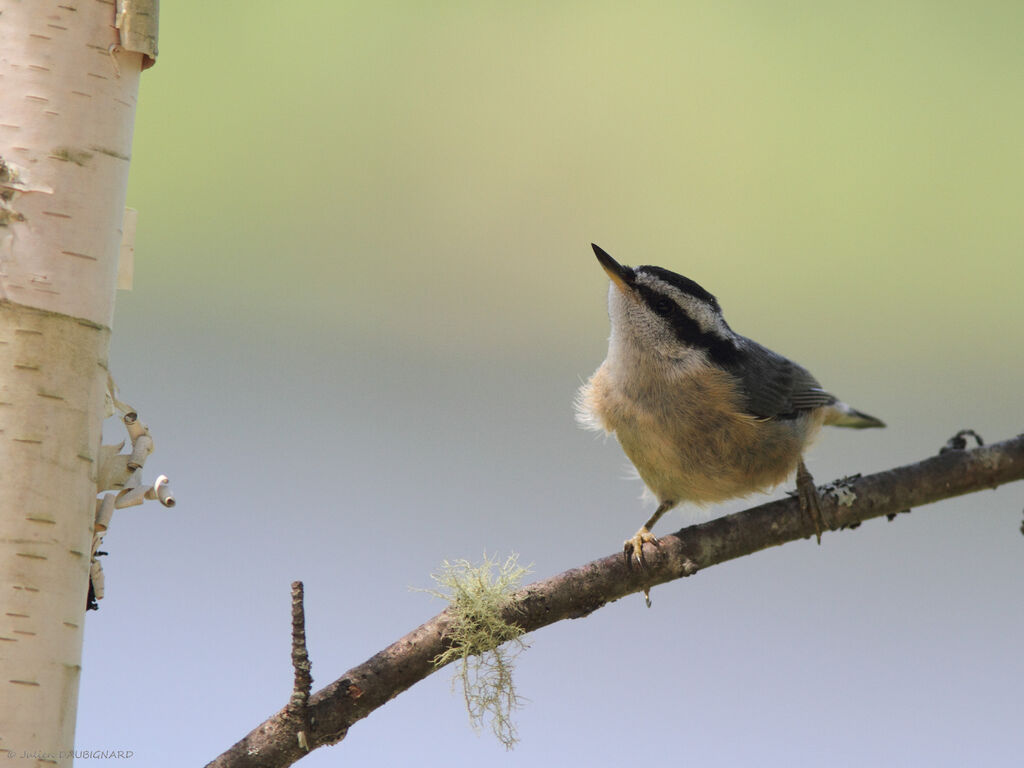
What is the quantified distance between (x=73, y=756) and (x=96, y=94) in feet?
2.60

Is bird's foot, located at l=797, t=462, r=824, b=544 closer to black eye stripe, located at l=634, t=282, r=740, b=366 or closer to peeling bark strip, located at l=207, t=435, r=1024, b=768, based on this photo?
peeling bark strip, located at l=207, t=435, r=1024, b=768

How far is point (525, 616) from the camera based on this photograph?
4.44ft

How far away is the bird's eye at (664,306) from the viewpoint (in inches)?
73.7

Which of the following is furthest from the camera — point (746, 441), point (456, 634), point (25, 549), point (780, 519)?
point (746, 441)

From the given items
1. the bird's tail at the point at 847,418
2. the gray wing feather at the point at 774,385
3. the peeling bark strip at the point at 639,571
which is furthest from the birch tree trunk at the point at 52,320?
the bird's tail at the point at 847,418

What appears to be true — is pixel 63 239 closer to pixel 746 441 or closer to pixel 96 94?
pixel 96 94

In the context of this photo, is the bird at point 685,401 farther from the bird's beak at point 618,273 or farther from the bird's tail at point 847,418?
the bird's tail at point 847,418

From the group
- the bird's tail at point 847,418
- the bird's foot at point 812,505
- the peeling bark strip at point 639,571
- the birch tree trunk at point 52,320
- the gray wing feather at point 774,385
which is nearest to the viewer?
the birch tree trunk at point 52,320

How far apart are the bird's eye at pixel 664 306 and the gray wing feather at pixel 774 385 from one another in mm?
189

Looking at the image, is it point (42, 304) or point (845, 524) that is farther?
point (845, 524)

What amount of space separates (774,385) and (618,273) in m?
0.46

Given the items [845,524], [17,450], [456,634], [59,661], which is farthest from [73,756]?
[845,524]

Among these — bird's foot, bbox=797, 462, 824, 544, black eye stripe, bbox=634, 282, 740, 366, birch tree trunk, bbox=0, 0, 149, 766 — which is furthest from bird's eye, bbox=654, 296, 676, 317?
birch tree trunk, bbox=0, 0, 149, 766

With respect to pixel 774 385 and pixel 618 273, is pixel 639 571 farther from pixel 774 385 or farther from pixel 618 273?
pixel 774 385
